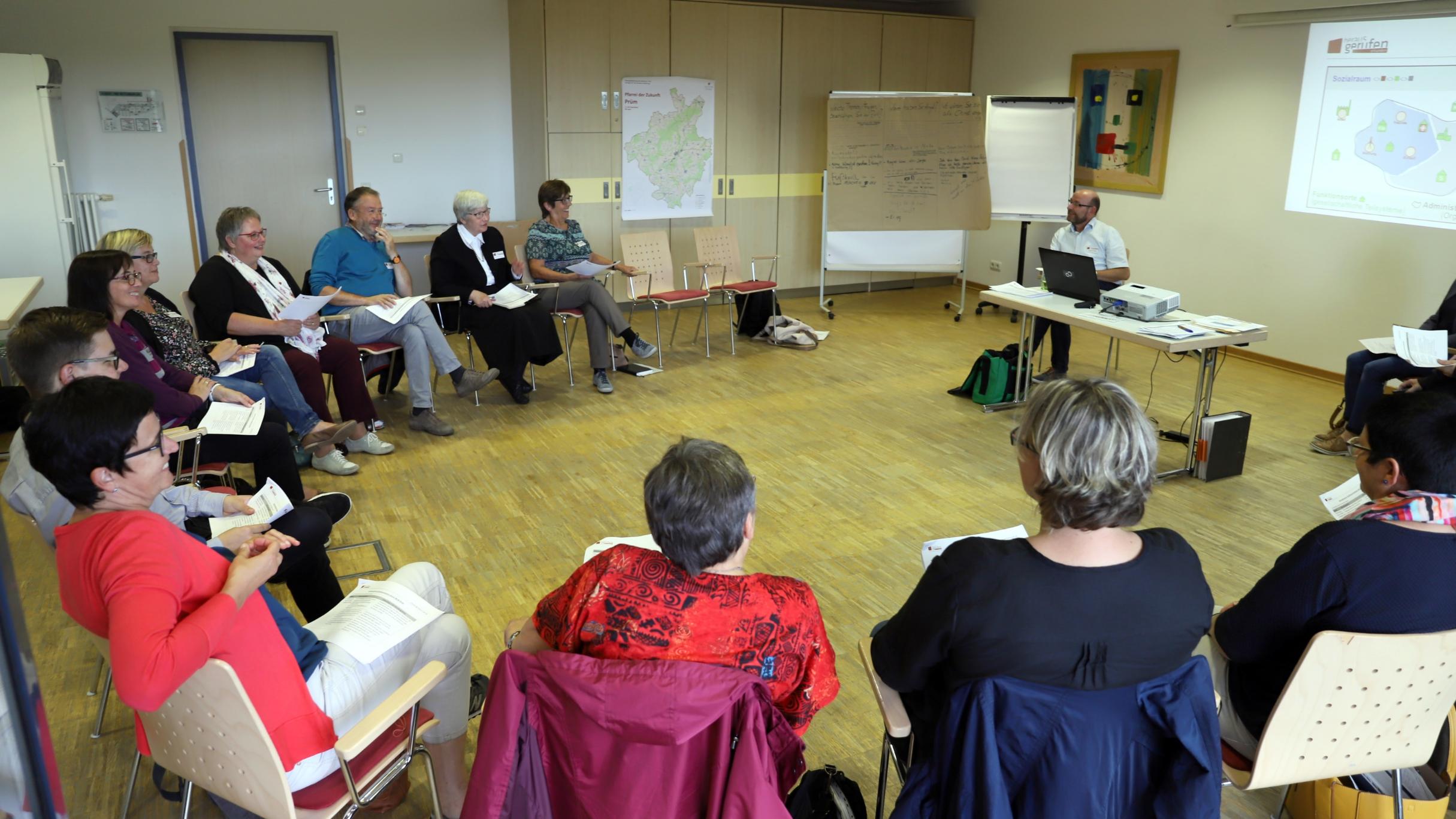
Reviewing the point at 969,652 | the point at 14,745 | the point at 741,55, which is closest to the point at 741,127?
the point at 741,55

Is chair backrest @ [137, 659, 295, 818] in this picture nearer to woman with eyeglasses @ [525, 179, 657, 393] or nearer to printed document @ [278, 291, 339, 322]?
printed document @ [278, 291, 339, 322]

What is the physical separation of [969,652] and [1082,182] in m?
7.65

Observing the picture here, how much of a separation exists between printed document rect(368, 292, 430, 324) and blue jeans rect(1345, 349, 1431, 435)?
4933 mm

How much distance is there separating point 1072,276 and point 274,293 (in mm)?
4126

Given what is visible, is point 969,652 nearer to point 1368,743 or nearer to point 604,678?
point 604,678

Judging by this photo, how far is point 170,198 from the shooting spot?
7.25m

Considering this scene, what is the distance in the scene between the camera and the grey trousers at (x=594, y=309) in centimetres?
616

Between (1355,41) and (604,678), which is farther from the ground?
(1355,41)

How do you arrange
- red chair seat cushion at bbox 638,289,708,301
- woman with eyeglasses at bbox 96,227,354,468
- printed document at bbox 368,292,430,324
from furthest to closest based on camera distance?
red chair seat cushion at bbox 638,289,708,301, printed document at bbox 368,292,430,324, woman with eyeglasses at bbox 96,227,354,468

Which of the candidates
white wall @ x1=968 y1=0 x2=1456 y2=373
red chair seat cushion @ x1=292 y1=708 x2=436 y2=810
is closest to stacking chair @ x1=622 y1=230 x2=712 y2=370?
white wall @ x1=968 y1=0 x2=1456 y2=373

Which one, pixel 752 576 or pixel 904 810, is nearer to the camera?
pixel 904 810

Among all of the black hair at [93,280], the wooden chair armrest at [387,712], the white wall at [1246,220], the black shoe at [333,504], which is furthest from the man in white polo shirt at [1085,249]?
the wooden chair armrest at [387,712]

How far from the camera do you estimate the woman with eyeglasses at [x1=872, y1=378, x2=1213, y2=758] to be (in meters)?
1.57

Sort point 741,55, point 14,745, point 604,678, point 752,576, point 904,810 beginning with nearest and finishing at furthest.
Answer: point 14,745, point 604,678, point 904,810, point 752,576, point 741,55
